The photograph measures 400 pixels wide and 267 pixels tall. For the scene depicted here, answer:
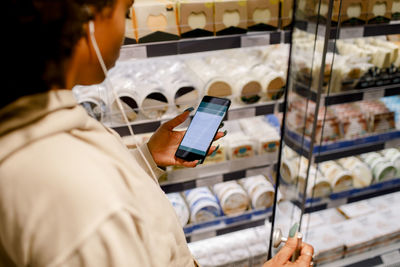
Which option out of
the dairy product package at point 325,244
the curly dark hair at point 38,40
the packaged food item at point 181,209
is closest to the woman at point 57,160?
the curly dark hair at point 38,40

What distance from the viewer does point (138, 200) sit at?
534 millimetres

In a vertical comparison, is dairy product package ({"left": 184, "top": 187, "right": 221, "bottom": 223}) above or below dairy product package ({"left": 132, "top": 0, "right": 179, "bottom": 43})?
below

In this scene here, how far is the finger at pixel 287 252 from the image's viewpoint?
0.85 meters

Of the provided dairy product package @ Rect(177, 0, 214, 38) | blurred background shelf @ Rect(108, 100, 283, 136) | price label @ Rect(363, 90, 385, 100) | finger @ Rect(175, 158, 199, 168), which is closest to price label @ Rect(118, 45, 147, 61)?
dairy product package @ Rect(177, 0, 214, 38)

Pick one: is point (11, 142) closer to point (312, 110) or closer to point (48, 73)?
point (48, 73)

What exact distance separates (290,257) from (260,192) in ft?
2.78

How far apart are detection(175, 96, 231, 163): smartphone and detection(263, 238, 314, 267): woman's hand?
0.36 m

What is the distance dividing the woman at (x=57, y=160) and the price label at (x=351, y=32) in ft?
3.92

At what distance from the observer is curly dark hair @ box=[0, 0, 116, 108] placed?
0.43m

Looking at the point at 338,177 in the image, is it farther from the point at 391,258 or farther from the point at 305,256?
the point at 305,256

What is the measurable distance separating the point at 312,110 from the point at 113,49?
965mm

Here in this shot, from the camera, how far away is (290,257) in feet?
3.02

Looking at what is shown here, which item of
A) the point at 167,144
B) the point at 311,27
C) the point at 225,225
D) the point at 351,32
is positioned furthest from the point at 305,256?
the point at 351,32

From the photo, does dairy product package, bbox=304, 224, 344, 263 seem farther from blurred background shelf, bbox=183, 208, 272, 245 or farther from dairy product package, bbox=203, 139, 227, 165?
dairy product package, bbox=203, 139, 227, 165
